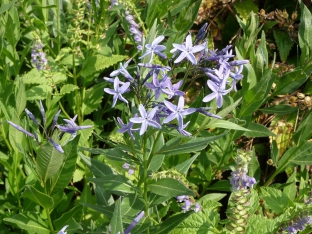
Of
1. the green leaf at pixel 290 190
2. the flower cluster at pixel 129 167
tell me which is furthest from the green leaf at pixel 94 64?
the green leaf at pixel 290 190

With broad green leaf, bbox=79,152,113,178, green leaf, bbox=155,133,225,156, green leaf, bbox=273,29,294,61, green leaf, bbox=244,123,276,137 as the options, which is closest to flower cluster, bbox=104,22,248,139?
green leaf, bbox=155,133,225,156

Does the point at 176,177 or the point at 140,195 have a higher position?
the point at 176,177

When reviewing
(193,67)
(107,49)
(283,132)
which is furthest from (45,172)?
(283,132)

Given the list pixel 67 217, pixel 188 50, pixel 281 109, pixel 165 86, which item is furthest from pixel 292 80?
pixel 67 217

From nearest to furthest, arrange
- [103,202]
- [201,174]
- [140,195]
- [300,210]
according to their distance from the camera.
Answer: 1. [300,210]
2. [140,195]
3. [103,202]
4. [201,174]

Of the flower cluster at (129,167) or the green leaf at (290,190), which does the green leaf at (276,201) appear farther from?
the flower cluster at (129,167)

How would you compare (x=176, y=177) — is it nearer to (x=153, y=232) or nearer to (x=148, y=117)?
(x=153, y=232)

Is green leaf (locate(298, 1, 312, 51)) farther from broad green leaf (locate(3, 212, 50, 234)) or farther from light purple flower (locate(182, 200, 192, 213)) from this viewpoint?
broad green leaf (locate(3, 212, 50, 234))
